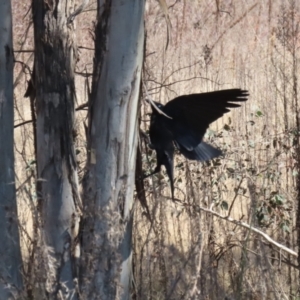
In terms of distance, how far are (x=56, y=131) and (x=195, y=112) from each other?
28.2 inches

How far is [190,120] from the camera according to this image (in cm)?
325

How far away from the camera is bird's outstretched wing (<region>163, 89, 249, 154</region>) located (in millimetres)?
3150

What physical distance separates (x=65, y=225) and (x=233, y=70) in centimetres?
228

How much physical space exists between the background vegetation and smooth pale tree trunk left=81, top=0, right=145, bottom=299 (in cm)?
32

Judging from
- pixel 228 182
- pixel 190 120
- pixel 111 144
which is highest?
pixel 190 120

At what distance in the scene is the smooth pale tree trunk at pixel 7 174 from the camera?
2846 mm

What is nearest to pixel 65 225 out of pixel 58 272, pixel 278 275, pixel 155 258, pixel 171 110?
pixel 58 272

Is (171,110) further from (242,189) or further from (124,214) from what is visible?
(242,189)

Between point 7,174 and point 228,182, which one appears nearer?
point 7,174

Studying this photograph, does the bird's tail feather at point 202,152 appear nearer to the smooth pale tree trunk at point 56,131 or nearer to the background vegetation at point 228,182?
the background vegetation at point 228,182

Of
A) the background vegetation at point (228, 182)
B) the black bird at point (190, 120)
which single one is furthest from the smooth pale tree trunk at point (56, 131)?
the black bird at point (190, 120)

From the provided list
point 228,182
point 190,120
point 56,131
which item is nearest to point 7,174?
point 56,131

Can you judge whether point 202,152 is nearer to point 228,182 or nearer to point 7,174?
point 7,174

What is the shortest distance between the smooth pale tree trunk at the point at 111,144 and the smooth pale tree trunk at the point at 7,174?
1.06 ft
